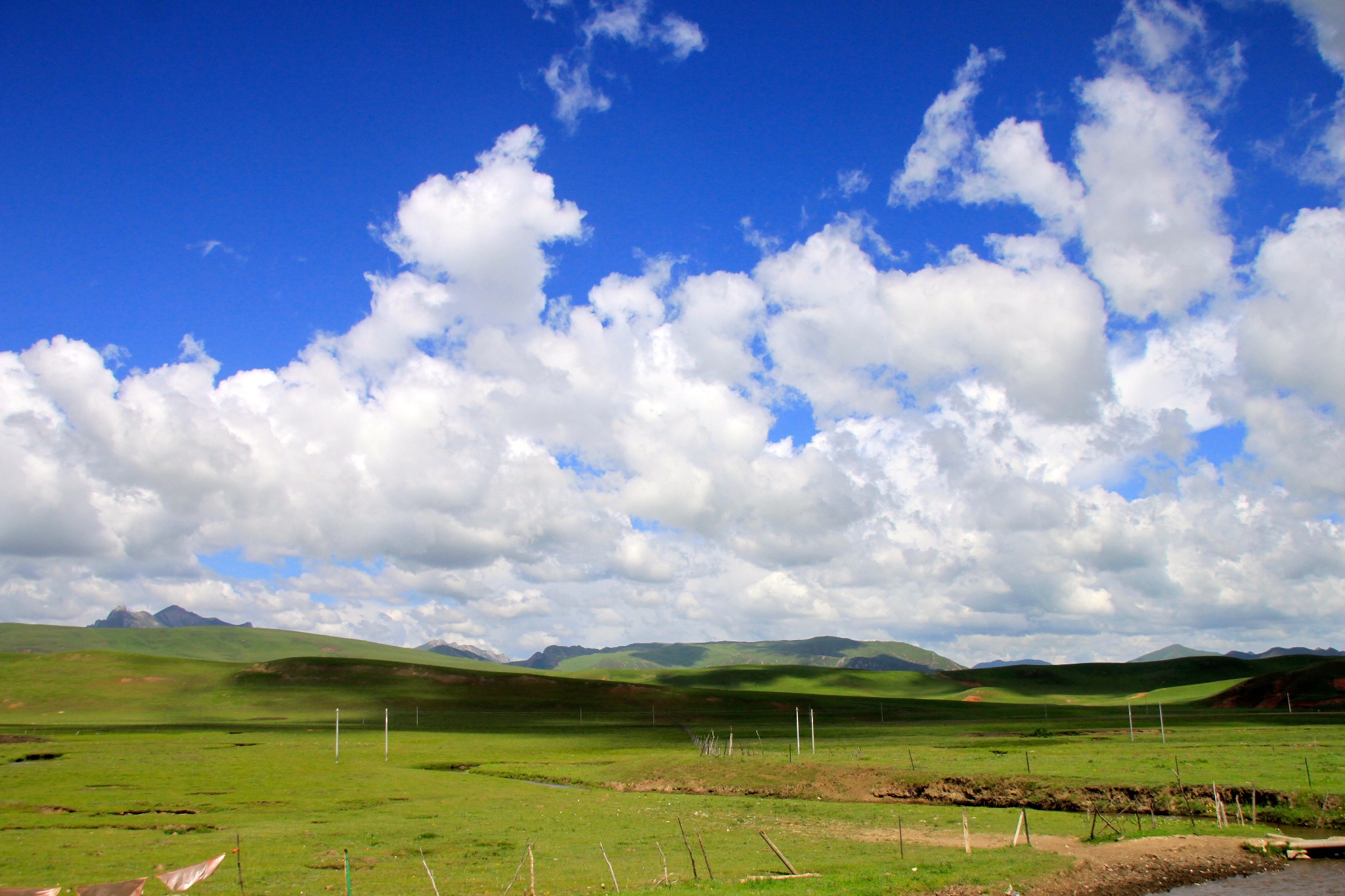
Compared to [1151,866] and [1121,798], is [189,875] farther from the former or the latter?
[1121,798]

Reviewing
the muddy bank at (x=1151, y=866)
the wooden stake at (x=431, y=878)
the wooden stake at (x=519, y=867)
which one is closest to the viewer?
the wooden stake at (x=431, y=878)

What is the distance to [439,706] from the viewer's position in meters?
142

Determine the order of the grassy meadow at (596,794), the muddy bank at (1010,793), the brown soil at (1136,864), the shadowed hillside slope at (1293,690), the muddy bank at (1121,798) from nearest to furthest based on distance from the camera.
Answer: the brown soil at (1136,864) < the grassy meadow at (596,794) < the muddy bank at (1121,798) < the muddy bank at (1010,793) < the shadowed hillside slope at (1293,690)

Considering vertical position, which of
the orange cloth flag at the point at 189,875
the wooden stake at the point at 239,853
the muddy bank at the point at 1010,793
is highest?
the orange cloth flag at the point at 189,875

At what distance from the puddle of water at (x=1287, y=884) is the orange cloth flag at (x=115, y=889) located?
2994cm

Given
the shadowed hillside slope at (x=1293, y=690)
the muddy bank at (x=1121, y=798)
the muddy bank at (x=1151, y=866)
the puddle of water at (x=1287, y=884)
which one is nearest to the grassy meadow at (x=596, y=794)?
the muddy bank at (x=1121, y=798)

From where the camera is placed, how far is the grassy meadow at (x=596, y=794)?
1152 inches

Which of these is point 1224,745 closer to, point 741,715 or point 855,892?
point 855,892

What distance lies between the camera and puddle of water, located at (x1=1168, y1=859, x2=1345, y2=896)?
25.7m

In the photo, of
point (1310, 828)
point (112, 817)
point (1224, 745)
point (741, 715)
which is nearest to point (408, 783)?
point (112, 817)

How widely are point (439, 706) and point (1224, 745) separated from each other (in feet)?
385

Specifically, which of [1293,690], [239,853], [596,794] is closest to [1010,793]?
[596,794]

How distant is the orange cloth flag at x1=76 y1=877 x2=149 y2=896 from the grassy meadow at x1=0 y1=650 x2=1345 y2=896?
7.35m

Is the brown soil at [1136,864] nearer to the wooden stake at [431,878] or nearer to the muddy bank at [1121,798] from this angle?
the muddy bank at [1121,798]
